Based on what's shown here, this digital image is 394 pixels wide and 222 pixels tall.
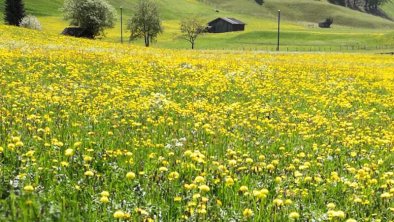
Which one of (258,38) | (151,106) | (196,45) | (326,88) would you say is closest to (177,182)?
(151,106)

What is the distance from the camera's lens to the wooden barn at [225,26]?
147 meters

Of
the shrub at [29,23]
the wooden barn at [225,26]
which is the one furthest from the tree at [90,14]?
the wooden barn at [225,26]

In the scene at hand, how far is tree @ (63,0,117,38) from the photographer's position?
77062 millimetres

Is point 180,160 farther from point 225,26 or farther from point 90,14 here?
point 225,26

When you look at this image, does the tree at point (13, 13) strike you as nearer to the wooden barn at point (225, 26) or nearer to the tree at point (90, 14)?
the tree at point (90, 14)

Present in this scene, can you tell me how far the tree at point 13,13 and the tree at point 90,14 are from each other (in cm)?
853

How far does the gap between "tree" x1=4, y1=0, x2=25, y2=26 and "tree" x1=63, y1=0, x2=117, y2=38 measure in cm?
853

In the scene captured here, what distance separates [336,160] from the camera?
334 inches

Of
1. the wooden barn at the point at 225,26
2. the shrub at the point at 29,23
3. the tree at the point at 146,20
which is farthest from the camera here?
the wooden barn at the point at 225,26

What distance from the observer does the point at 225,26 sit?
14838 centimetres

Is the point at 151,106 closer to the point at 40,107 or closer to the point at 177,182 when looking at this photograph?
the point at 40,107

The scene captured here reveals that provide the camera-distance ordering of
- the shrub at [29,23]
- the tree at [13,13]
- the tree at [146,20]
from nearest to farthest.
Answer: the shrub at [29,23], the tree at [13,13], the tree at [146,20]

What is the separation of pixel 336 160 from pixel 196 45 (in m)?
105

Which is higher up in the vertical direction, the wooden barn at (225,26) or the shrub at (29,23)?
the wooden barn at (225,26)
